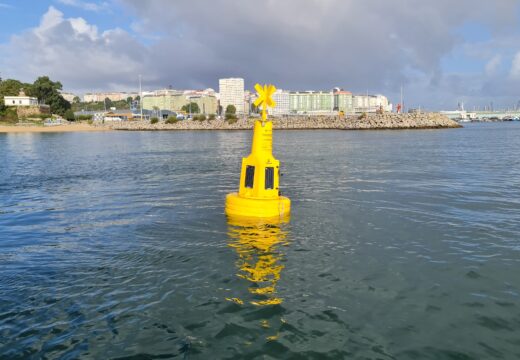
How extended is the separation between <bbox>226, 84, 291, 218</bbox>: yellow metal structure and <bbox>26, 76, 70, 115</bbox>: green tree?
176106 millimetres

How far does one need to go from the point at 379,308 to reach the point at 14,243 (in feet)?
38.4

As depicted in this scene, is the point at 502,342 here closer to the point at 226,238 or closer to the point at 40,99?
the point at 226,238

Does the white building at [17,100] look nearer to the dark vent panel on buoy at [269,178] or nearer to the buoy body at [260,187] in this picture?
the buoy body at [260,187]

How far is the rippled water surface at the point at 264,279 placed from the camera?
707cm

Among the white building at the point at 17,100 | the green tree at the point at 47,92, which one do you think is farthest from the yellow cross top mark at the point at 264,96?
the green tree at the point at 47,92

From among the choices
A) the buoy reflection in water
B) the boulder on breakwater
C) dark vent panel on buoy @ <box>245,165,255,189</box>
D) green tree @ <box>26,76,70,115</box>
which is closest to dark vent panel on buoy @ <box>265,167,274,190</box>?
dark vent panel on buoy @ <box>245,165,255,189</box>

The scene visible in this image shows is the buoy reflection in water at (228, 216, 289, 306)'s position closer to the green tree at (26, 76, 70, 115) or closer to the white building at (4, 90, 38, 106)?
the white building at (4, 90, 38, 106)

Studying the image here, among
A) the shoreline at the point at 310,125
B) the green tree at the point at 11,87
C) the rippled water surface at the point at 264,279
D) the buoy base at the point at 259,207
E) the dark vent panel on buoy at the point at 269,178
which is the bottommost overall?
the rippled water surface at the point at 264,279

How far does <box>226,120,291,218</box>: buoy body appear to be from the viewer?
49.7ft

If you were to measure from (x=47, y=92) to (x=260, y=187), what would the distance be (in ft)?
590

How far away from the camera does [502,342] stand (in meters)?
7.12

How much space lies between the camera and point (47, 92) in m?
168

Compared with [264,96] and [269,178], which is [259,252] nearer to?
[269,178]

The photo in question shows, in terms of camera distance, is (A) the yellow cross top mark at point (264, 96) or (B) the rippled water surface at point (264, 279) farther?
(A) the yellow cross top mark at point (264, 96)
